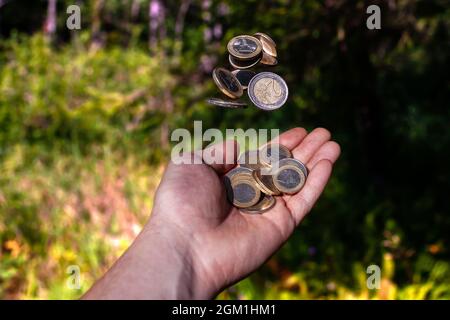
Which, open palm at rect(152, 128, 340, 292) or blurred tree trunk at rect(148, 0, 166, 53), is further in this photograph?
blurred tree trunk at rect(148, 0, 166, 53)

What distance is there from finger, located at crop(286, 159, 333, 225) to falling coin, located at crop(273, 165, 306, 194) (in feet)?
0.17

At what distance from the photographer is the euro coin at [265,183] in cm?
318

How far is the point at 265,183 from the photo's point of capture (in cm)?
326

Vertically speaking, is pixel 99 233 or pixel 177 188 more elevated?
pixel 177 188

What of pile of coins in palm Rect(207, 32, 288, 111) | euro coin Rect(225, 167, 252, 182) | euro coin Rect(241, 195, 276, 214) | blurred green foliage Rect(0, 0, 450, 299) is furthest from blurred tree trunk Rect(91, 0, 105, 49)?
euro coin Rect(241, 195, 276, 214)

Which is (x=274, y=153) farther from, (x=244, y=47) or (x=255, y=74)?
(x=244, y=47)

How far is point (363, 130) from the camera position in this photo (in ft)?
16.1

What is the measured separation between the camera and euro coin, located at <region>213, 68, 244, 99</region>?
11.1 feet

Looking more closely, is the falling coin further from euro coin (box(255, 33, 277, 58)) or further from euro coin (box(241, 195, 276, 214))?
euro coin (box(255, 33, 277, 58))

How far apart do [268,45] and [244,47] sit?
19cm

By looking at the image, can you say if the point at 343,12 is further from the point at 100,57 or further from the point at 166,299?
the point at 100,57

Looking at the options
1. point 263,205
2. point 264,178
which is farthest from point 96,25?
point 263,205
